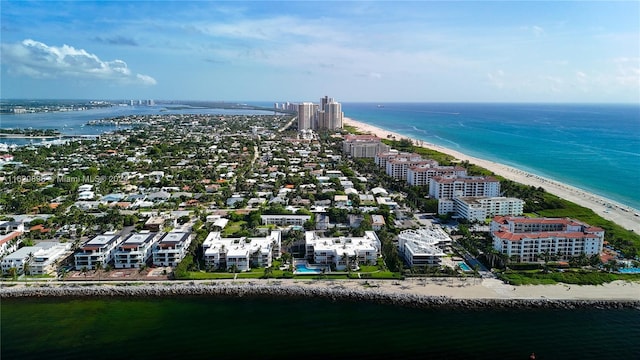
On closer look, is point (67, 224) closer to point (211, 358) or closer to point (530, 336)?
point (211, 358)

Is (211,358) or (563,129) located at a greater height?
(563,129)

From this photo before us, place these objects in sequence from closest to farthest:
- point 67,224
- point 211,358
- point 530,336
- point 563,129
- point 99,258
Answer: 1. point 211,358
2. point 530,336
3. point 99,258
4. point 67,224
5. point 563,129

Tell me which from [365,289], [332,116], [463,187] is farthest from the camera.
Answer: [332,116]

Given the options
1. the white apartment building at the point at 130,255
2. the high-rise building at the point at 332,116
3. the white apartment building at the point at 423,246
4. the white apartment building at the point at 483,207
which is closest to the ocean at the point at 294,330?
the white apartment building at the point at 130,255

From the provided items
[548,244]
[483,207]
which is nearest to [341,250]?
[548,244]

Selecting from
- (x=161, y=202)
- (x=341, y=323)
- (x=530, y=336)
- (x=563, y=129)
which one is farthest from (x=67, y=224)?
(x=563, y=129)

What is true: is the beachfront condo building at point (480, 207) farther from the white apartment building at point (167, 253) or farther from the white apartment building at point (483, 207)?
the white apartment building at point (167, 253)

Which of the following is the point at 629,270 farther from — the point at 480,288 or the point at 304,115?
the point at 304,115
